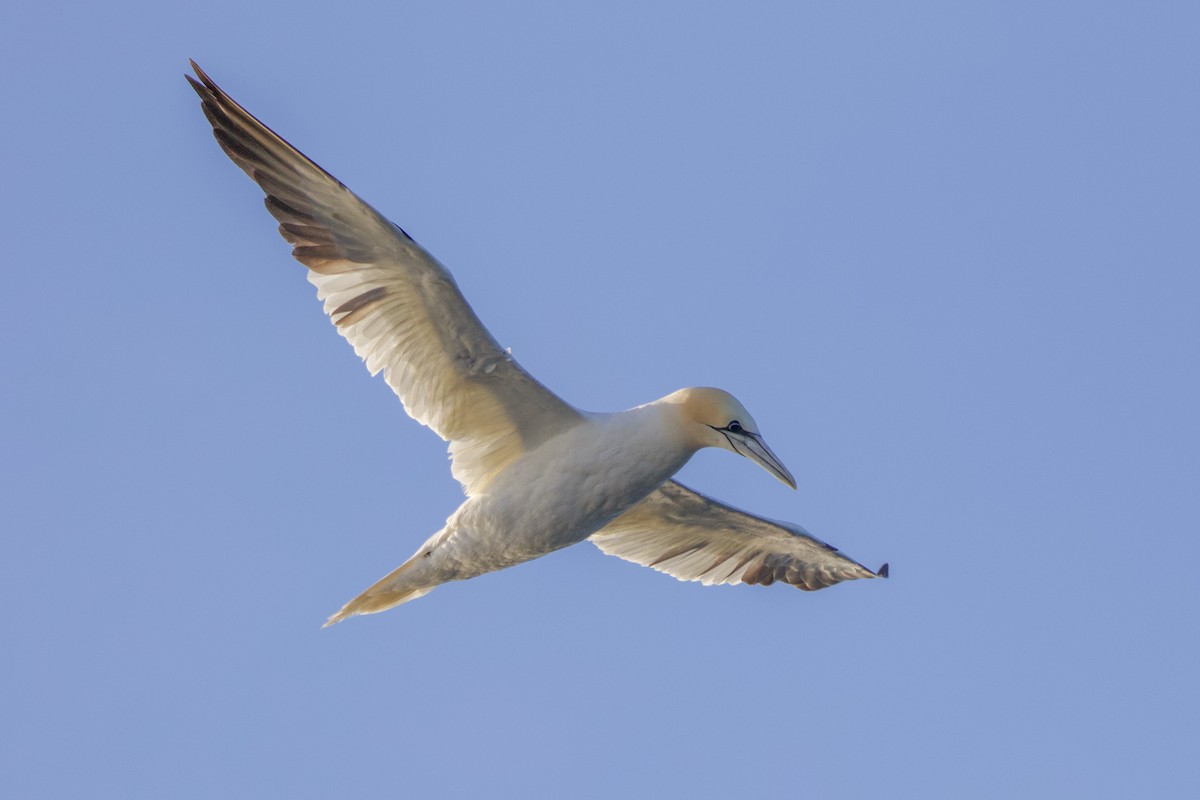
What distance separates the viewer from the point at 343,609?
12.0 meters

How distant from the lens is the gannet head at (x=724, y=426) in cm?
1130

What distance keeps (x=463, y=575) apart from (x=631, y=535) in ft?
7.11

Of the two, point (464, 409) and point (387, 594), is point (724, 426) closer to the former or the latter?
point (464, 409)

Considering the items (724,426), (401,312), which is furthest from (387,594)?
(724,426)

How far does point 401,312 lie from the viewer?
37.0 feet

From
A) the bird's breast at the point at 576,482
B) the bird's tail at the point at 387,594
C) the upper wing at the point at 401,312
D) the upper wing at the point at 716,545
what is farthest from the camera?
the upper wing at the point at 716,545

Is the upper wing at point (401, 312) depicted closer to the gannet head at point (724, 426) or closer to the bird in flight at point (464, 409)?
the bird in flight at point (464, 409)

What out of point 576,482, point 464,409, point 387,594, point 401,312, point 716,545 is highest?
point 401,312

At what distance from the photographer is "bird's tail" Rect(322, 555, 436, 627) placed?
38.2 feet

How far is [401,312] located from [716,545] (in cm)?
384

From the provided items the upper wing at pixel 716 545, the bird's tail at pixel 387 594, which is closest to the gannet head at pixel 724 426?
the upper wing at pixel 716 545

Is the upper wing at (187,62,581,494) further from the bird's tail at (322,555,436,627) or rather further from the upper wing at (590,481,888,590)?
the upper wing at (590,481,888,590)

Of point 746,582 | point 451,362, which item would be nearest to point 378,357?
point 451,362

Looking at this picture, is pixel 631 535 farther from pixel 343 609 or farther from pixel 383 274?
pixel 383 274
